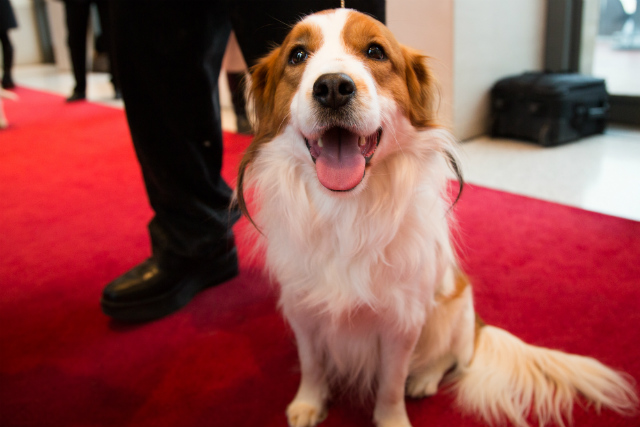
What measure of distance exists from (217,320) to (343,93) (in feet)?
2.85

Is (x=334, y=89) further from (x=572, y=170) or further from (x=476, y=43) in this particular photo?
(x=476, y=43)

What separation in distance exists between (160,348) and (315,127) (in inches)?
32.4

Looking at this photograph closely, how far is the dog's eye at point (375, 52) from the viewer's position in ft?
3.12

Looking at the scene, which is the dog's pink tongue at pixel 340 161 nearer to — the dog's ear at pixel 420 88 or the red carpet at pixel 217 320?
the dog's ear at pixel 420 88

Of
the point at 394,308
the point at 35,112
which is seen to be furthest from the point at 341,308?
the point at 35,112

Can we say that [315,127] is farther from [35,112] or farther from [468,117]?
[35,112]

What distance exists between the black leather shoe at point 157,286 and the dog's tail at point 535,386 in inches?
33.0

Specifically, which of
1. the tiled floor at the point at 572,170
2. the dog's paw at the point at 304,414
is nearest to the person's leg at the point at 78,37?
the tiled floor at the point at 572,170

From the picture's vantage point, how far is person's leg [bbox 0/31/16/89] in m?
5.62

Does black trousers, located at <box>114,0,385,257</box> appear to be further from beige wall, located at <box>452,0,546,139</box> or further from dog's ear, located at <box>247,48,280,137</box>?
beige wall, located at <box>452,0,546,139</box>

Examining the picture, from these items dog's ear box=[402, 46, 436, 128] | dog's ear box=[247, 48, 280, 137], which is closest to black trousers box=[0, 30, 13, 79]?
dog's ear box=[247, 48, 280, 137]

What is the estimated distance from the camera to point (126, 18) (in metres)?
1.25

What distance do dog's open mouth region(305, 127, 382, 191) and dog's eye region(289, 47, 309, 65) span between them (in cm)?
17

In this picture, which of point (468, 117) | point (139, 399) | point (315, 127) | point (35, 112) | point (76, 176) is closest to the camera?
point (315, 127)
